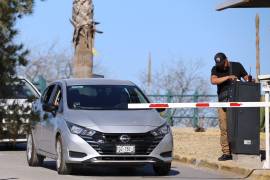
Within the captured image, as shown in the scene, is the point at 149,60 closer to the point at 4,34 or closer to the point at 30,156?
the point at 30,156

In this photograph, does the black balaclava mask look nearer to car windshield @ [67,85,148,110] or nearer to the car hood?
car windshield @ [67,85,148,110]

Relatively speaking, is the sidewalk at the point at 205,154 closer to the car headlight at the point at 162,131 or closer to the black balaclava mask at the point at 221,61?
the car headlight at the point at 162,131

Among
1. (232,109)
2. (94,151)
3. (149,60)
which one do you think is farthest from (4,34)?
(149,60)

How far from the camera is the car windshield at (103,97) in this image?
15.6m

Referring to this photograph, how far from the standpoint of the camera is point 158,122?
1507cm

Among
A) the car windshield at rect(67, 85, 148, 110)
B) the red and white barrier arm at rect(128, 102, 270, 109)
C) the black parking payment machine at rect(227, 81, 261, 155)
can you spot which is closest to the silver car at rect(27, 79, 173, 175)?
the car windshield at rect(67, 85, 148, 110)

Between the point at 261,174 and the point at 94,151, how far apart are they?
109 inches

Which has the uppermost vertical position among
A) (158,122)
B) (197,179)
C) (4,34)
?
(4,34)

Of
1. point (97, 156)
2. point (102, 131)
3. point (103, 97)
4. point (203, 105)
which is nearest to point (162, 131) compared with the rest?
point (203, 105)

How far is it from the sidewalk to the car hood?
1.71 m

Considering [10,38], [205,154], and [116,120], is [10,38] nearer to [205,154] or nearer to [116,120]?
[116,120]

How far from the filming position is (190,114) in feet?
108

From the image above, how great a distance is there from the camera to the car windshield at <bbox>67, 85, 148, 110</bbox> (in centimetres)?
1564

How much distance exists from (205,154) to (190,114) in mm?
14082
